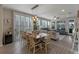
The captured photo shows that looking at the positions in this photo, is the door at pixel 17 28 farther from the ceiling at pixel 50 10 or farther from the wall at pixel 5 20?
the ceiling at pixel 50 10

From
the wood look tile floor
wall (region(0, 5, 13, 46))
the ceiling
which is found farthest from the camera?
wall (region(0, 5, 13, 46))

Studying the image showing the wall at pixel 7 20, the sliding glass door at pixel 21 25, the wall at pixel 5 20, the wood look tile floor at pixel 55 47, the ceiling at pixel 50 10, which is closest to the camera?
the ceiling at pixel 50 10

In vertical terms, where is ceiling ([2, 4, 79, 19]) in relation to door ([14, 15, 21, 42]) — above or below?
above

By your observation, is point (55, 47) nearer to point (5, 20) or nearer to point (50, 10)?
point (50, 10)

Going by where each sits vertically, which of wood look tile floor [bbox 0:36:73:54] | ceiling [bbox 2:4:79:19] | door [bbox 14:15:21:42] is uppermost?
ceiling [bbox 2:4:79:19]

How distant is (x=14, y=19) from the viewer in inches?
180

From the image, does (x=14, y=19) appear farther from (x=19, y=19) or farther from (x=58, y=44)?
(x=58, y=44)

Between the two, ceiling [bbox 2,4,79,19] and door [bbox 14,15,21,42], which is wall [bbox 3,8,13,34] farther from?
ceiling [bbox 2,4,79,19]

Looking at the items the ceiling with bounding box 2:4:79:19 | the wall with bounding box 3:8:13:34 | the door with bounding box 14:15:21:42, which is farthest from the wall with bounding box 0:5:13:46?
the ceiling with bounding box 2:4:79:19

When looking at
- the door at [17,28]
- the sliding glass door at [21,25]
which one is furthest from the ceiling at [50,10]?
the door at [17,28]

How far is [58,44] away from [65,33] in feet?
1.95

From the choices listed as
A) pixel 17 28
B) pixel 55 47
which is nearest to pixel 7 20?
pixel 17 28
